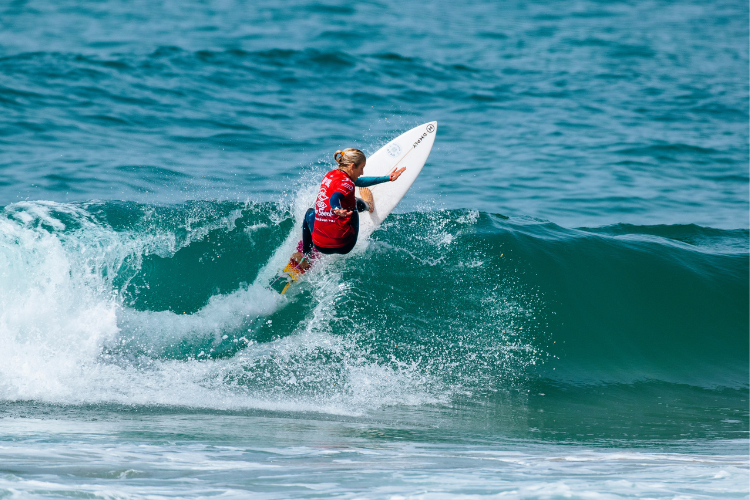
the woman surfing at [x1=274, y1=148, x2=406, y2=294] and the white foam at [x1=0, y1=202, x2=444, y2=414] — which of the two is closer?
the white foam at [x1=0, y1=202, x2=444, y2=414]

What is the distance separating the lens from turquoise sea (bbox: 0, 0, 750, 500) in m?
4.25

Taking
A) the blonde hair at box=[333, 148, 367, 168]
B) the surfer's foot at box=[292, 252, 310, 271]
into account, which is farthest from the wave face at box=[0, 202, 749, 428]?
the blonde hair at box=[333, 148, 367, 168]

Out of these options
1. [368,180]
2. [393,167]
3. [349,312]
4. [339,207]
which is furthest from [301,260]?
[393,167]

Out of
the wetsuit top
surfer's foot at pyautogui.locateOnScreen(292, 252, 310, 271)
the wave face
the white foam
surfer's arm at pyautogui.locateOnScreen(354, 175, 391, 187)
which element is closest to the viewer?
the white foam

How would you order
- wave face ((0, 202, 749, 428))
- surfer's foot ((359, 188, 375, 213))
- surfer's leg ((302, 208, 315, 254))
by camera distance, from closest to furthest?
wave face ((0, 202, 749, 428)) → surfer's leg ((302, 208, 315, 254)) → surfer's foot ((359, 188, 375, 213))

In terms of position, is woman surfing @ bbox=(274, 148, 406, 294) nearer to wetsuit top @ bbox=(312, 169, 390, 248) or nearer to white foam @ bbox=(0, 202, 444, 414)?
wetsuit top @ bbox=(312, 169, 390, 248)

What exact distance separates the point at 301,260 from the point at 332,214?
1.12 metres

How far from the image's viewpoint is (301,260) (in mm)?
7266

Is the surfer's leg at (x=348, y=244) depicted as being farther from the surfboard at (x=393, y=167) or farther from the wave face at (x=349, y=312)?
the surfboard at (x=393, y=167)

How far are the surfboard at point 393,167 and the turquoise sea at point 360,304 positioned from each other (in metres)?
0.34

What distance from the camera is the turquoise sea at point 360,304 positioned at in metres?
4.25

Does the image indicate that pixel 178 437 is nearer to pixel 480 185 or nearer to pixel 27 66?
pixel 480 185

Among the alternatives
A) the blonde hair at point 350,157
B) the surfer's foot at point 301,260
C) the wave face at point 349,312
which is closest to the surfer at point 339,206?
the blonde hair at point 350,157

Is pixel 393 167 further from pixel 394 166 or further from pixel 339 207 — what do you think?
pixel 339 207
